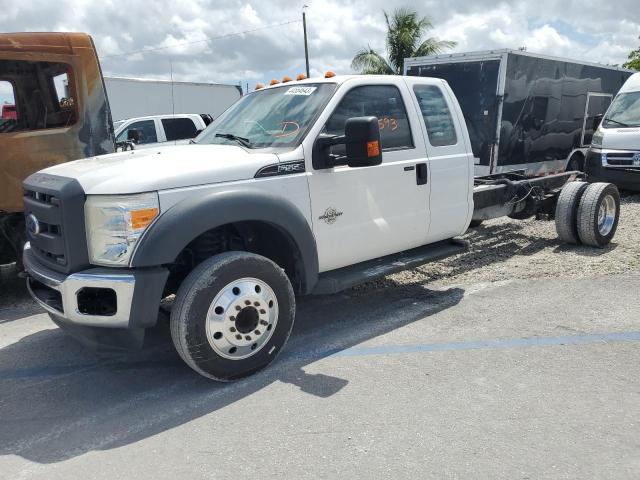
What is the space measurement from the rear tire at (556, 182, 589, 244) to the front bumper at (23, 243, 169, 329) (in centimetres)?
521

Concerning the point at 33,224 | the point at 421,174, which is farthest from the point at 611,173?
the point at 33,224

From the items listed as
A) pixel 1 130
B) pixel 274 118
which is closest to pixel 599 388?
pixel 274 118

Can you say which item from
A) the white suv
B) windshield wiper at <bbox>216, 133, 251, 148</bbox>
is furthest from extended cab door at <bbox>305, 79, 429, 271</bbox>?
the white suv

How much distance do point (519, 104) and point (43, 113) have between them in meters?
7.91

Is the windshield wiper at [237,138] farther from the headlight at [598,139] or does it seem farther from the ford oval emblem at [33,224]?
the headlight at [598,139]

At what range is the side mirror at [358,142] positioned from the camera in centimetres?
381

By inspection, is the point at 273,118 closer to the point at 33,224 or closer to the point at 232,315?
the point at 232,315

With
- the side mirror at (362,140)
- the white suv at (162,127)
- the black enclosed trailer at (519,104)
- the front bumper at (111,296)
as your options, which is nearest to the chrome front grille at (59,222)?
the front bumper at (111,296)

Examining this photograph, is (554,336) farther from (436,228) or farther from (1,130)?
(1,130)

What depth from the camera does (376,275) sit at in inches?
176

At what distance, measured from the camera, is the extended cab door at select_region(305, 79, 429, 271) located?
4188mm

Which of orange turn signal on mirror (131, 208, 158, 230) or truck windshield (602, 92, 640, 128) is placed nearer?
orange turn signal on mirror (131, 208, 158, 230)

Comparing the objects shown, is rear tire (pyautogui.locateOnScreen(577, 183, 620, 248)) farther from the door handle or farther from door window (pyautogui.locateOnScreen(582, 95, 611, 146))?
door window (pyautogui.locateOnScreen(582, 95, 611, 146))

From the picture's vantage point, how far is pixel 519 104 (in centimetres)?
1024
